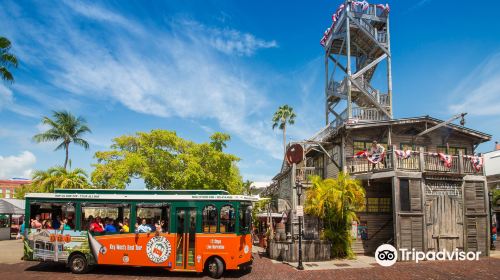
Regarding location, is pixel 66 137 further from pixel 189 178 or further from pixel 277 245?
pixel 277 245

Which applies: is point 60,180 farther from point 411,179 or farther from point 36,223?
point 411,179

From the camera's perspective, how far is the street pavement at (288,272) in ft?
46.0

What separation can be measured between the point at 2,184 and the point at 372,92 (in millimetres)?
108822

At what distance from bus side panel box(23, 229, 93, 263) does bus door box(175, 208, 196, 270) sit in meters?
3.62

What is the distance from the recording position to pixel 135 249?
14.1m

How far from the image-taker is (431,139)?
75.0 feet

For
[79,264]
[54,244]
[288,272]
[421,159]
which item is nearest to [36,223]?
[54,244]

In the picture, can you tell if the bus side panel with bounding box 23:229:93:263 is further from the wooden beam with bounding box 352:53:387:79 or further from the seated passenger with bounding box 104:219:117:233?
the wooden beam with bounding box 352:53:387:79

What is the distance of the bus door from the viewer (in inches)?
544

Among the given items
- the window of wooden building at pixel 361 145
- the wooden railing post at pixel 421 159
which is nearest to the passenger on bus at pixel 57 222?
the window of wooden building at pixel 361 145

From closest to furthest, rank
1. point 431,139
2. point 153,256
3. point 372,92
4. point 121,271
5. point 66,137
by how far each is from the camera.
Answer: point 153,256 < point 121,271 < point 431,139 < point 372,92 < point 66,137

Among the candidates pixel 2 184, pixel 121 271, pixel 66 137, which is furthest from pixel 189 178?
pixel 2 184

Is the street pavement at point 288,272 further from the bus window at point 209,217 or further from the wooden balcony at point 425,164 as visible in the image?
the wooden balcony at point 425,164

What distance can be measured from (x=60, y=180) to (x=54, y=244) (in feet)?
62.5
